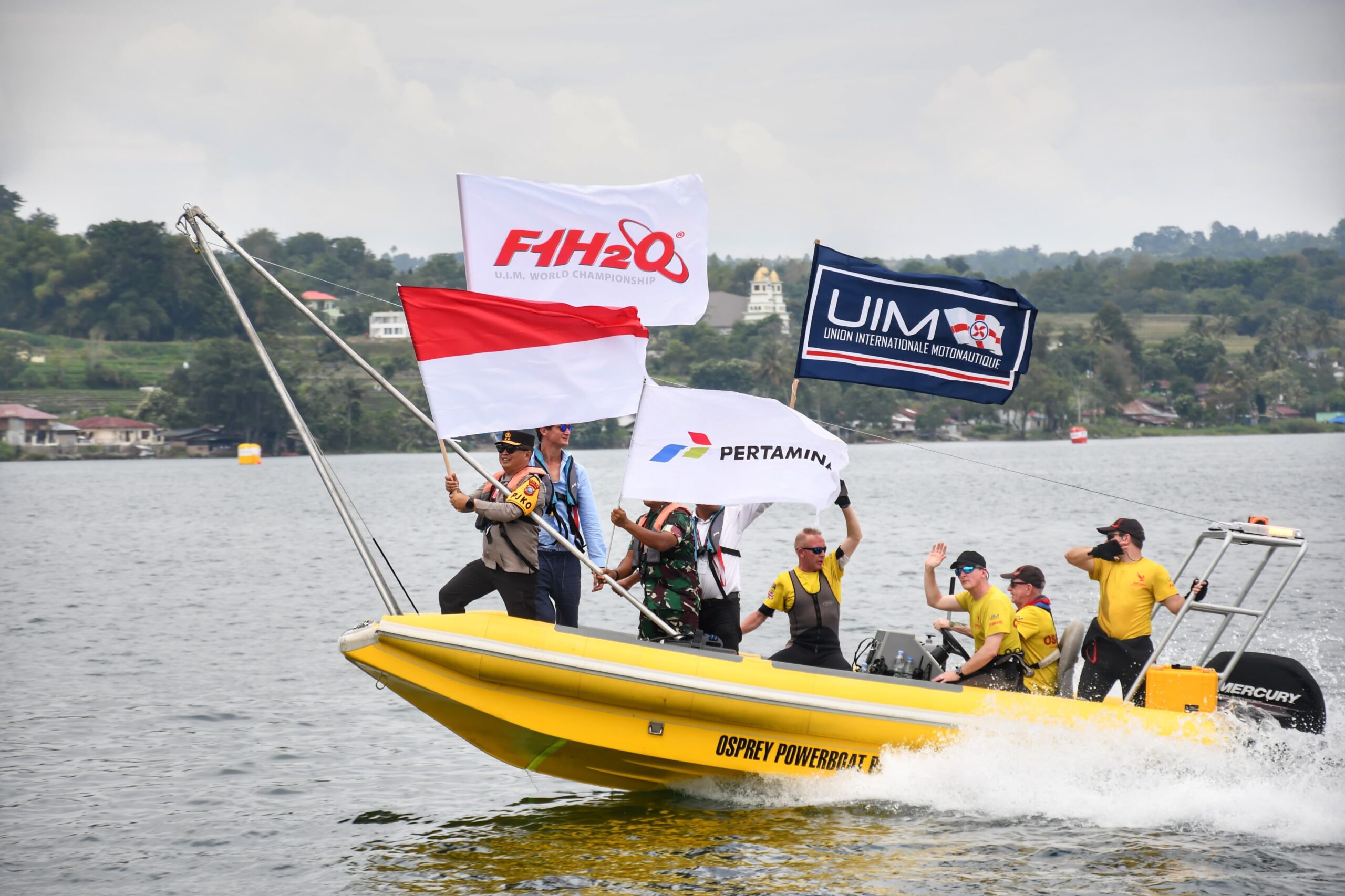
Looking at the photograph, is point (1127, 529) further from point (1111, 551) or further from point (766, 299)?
point (766, 299)

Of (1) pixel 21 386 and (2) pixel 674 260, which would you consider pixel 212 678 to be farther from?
(1) pixel 21 386

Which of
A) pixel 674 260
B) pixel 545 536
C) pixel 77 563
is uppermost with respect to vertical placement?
pixel 674 260

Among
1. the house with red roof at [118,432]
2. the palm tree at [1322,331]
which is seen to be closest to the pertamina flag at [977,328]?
the house with red roof at [118,432]

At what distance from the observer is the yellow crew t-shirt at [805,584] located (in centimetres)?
984

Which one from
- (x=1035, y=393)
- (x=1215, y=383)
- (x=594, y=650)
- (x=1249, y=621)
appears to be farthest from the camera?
(x=1215, y=383)

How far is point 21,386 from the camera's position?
12056cm

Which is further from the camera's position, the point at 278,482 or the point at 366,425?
the point at 366,425

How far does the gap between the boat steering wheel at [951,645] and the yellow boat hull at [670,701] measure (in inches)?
25.6

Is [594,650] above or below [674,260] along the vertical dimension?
below

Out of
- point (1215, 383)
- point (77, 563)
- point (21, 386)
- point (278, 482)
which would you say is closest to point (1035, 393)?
point (1215, 383)

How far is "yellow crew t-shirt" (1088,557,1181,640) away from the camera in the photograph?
31.7 ft

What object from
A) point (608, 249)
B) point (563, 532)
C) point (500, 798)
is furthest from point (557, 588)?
point (608, 249)

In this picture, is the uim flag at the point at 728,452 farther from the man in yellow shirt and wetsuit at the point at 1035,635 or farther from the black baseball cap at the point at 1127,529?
the black baseball cap at the point at 1127,529

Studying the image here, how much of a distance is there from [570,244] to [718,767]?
4.00 m
